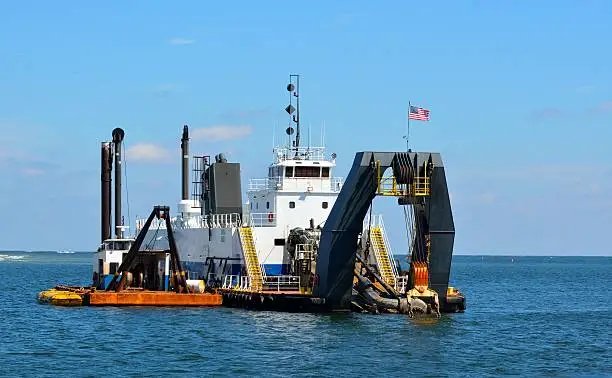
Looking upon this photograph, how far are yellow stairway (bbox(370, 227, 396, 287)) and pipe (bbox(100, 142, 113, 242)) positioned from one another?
80.0 feet

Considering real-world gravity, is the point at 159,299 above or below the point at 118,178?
below

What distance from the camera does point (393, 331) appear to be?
A: 4331 cm

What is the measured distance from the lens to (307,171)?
5662 cm

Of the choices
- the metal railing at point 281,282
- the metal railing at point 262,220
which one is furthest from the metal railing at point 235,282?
→ the metal railing at point 262,220

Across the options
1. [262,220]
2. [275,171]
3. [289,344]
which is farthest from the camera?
[275,171]

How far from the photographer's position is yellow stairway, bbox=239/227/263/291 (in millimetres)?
52419

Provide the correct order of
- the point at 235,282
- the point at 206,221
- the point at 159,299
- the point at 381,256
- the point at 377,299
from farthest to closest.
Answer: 1. the point at 206,221
2. the point at 235,282
3. the point at 159,299
4. the point at 381,256
5. the point at 377,299

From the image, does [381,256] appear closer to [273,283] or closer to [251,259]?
[273,283]

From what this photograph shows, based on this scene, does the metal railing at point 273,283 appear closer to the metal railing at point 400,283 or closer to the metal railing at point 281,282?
the metal railing at point 281,282

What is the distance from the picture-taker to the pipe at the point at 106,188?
236ft

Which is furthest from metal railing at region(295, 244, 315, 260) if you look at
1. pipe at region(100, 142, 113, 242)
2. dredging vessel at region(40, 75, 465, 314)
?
pipe at region(100, 142, 113, 242)

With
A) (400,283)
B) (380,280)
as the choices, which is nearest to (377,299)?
(380,280)

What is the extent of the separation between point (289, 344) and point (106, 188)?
3470 centimetres

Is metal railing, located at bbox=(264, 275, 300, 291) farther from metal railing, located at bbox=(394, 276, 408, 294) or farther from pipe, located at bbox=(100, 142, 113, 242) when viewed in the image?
pipe, located at bbox=(100, 142, 113, 242)
